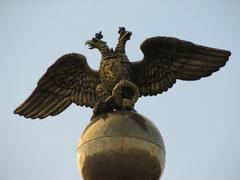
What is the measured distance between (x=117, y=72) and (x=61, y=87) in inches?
66.6

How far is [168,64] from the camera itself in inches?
580

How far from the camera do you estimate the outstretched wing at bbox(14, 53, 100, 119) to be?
48.9 ft

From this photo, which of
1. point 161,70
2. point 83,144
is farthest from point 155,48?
point 83,144

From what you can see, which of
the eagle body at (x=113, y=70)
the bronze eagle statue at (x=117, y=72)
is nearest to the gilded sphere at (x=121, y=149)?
the bronze eagle statue at (x=117, y=72)

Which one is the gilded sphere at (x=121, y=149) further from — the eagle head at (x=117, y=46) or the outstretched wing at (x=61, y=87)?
the outstretched wing at (x=61, y=87)

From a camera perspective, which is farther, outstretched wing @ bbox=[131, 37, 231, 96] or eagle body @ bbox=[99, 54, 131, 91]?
outstretched wing @ bbox=[131, 37, 231, 96]

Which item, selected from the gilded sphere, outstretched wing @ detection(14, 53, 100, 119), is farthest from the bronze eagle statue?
the gilded sphere

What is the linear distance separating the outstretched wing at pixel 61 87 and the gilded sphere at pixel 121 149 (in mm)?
2623

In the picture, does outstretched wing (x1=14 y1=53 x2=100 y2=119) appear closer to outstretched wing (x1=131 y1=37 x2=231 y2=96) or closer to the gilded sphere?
outstretched wing (x1=131 y1=37 x2=231 y2=96)

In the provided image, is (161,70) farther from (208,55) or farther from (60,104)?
(60,104)

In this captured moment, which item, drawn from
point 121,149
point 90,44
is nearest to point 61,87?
point 90,44

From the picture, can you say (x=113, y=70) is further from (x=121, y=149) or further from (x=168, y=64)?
(x=121, y=149)

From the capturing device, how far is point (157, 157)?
1198 centimetres

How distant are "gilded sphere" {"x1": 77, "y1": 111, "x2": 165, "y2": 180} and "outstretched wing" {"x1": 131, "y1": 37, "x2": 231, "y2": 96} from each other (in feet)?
7.55
